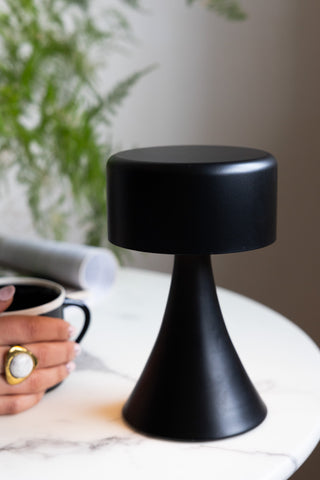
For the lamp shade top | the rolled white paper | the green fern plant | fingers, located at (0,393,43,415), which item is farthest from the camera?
the green fern plant

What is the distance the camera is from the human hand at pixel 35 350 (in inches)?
22.5

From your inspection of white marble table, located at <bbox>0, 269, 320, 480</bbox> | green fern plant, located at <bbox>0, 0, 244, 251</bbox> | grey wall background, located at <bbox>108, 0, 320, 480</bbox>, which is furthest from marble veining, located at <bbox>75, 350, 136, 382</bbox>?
grey wall background, located at <bbox>108, 0, 320, 480</bbox>

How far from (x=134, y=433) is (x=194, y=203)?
20cm

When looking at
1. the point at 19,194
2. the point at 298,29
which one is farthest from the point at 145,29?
the point at 19,194

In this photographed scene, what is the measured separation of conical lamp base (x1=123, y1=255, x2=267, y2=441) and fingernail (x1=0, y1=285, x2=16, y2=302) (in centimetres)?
16

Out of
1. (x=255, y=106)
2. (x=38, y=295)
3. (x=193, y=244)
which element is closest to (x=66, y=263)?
(x=38, y=295)

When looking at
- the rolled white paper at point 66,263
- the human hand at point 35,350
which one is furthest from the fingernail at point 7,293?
the rolled white paper at point 66,263

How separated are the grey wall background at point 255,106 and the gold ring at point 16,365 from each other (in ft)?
2.96

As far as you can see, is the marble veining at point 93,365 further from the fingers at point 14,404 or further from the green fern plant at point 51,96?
the green fern plant at point 51,96

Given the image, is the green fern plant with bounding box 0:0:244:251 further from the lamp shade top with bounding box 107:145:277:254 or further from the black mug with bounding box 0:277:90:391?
the lamp shade top with bounding box 107:145:277:254

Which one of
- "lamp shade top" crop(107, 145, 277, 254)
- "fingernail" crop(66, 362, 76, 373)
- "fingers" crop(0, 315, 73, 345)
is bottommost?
"fingernail" crop(66, 362, 76, 373)

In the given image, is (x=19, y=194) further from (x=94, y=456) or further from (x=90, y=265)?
(x=94, y=456)

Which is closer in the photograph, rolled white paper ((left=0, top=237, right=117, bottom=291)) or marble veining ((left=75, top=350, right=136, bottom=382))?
marble veining ((left=75, top=350, right=136, bottom=382))

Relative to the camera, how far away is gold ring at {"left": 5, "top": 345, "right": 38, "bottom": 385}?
0.57 metres
